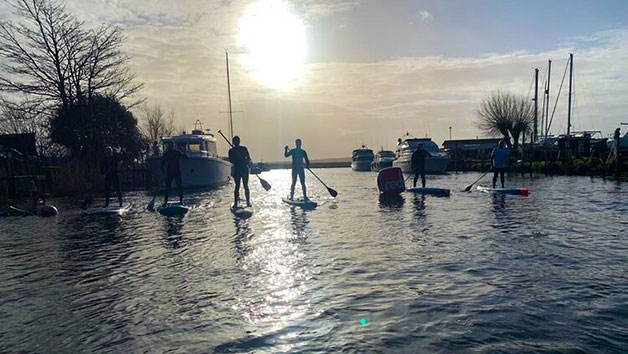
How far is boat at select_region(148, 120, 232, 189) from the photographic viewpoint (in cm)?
2586

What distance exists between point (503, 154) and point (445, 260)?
13179mm

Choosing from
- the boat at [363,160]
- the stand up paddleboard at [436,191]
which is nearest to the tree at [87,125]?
the stand up paddleboard at [436,191]

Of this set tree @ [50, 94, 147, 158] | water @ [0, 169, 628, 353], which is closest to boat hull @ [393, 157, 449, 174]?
tree @ [50, 94, 147, 158]

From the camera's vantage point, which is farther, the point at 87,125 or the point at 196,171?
the point at 87,125

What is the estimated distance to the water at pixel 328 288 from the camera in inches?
157

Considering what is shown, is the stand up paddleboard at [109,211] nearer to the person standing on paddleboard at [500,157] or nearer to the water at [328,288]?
the water at [328,288]

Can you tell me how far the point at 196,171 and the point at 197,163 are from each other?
0.49 metres

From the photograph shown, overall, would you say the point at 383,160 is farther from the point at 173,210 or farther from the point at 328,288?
the point at 328,288

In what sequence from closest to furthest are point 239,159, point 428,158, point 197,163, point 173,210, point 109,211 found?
point 173,210 → point 239,159 → point 109,211 → point 197,163 → point 428,158

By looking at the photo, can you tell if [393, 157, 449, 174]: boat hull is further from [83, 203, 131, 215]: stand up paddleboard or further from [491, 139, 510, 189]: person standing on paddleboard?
[83, 203, 131, 215]: stand up paddleboard

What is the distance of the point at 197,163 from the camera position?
2611 cm

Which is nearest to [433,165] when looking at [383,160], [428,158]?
[428,158]

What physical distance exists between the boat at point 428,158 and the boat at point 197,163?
17210mm

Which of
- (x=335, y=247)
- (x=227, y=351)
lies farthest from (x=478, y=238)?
(x=227, y=351)
